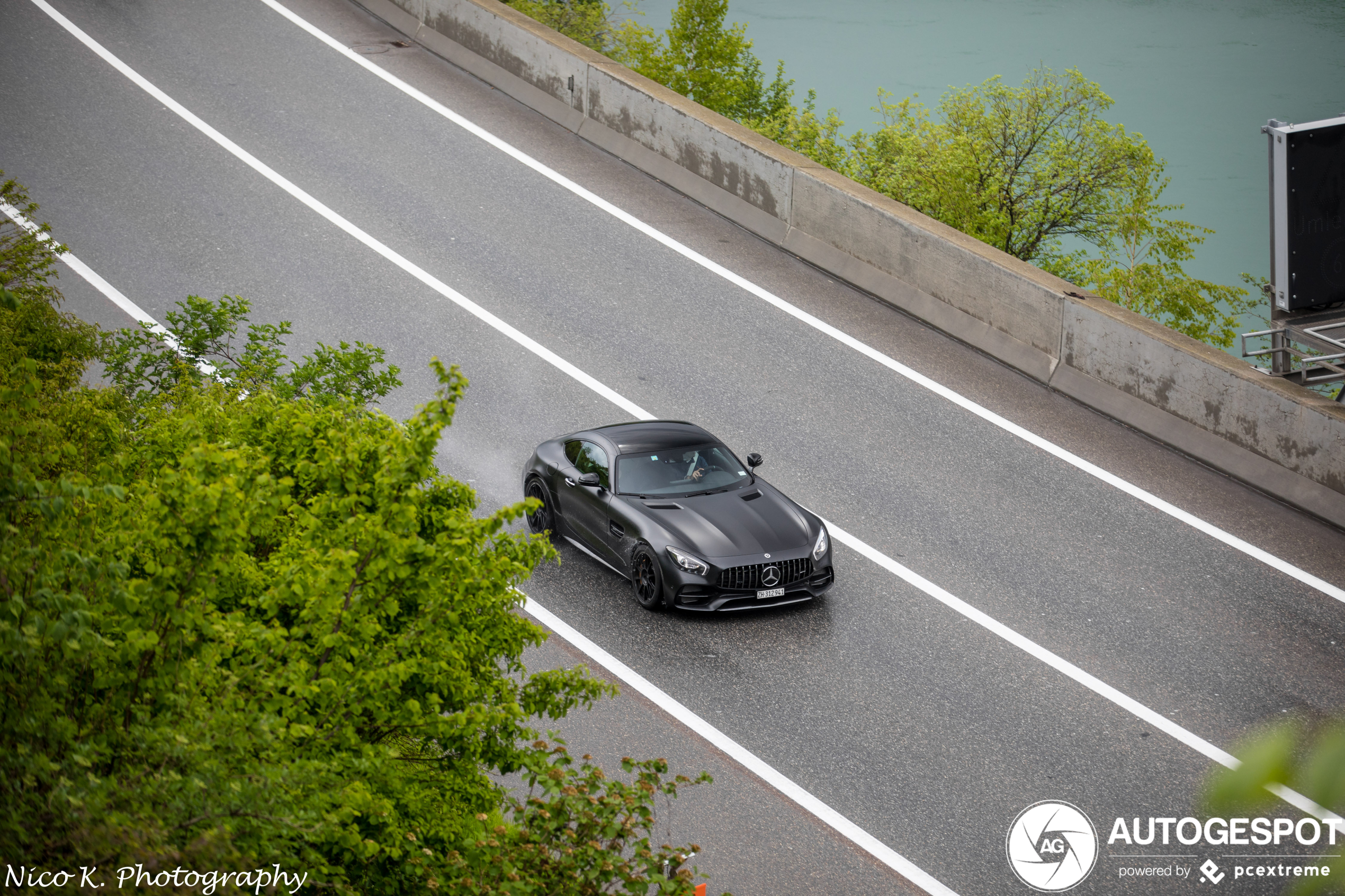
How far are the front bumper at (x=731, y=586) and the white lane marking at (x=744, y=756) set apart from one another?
35.1 inches

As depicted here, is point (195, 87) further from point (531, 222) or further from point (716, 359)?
point (716, 359)

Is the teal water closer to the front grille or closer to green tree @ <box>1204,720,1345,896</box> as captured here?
the front grille

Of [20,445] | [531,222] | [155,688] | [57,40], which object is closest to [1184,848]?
[155,688]

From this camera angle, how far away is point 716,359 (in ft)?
51.2

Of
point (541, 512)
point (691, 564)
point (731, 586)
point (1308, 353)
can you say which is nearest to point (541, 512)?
point (541, 512)

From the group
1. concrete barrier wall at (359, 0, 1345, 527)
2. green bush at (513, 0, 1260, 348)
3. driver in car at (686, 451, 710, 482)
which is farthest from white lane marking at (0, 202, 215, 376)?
green bush at (513, 0, 1260, 348)

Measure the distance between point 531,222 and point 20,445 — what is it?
40.6ft

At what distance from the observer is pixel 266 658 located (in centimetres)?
505

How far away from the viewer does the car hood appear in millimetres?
11188

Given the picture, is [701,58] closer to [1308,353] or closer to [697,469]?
[1308,353]

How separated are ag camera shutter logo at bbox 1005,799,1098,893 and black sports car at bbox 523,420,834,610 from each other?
3.06m

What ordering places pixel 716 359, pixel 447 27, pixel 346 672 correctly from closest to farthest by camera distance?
1. pixel 346 672
2. pixel 716 359
3. pixel 447 27

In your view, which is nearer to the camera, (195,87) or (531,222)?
(531,222)

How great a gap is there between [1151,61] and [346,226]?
4239 centimetres
